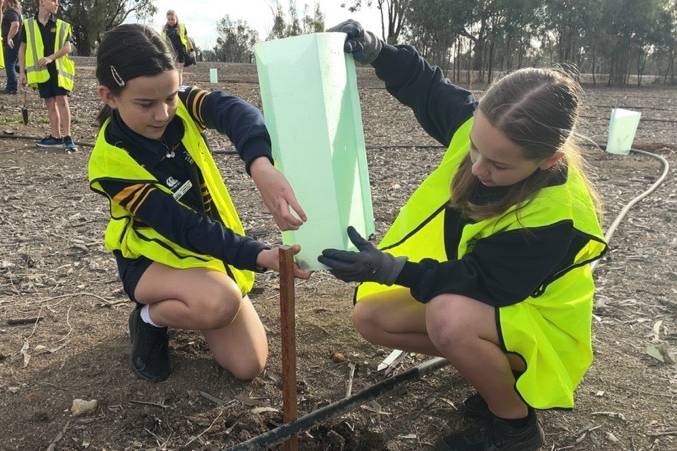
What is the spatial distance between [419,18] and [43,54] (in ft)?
49.0

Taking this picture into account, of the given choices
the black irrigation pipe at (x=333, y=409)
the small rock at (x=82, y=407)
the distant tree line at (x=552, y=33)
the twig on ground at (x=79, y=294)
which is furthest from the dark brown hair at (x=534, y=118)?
the distant tree line at (x=552, y=33)

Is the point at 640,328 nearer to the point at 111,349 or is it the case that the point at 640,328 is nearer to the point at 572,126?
the point at 572,126

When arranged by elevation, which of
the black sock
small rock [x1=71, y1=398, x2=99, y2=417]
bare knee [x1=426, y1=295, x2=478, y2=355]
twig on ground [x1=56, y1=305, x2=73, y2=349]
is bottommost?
small rock [x1=71, y1=398, x2=99, y2=417]

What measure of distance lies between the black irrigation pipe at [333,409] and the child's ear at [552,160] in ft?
2.61

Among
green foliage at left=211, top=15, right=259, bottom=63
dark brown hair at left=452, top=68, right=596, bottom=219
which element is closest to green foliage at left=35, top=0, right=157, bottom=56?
green foliage at left=211, top=15, right=259, bottom=63

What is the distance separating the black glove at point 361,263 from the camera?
146cm

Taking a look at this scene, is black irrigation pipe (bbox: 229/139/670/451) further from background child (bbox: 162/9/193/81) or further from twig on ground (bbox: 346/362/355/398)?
background child (bbox: 162/9/193/81)

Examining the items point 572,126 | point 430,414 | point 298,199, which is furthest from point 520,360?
point 298,199

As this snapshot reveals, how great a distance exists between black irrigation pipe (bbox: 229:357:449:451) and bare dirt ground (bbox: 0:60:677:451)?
0.07m

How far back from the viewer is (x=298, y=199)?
1.47 m

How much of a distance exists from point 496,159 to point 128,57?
3.51ft

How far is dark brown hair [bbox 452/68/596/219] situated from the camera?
4.89 feet

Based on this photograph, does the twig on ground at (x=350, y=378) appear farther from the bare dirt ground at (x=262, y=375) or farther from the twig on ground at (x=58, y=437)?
the twig on ground at (x=58, y=437)

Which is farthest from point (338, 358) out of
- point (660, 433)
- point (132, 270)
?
point (660, 433)
